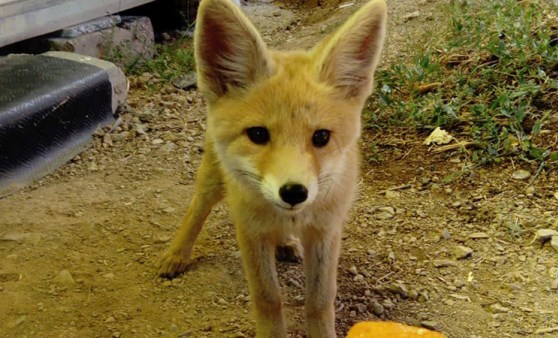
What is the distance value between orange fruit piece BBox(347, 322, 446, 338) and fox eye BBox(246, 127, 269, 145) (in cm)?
87

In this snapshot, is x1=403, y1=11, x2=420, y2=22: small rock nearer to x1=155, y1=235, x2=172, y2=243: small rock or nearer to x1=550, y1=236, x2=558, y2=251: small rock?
x1=550, y1=236, x2=558, y2=251: small rock

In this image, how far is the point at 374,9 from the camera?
2.54 metres

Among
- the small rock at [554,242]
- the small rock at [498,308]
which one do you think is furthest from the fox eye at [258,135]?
the small rock at [554,242]

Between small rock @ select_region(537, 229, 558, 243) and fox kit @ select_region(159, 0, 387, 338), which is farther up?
fox kit @ select_region(159, 0, 387, 338)

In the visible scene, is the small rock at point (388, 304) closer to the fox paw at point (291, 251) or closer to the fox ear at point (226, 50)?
the fox paw at point (291, 251)

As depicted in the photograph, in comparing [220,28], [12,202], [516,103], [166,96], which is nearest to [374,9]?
[220,28]

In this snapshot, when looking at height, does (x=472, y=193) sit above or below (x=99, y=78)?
below

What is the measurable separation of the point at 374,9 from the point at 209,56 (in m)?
0.67

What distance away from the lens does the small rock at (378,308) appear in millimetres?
3168

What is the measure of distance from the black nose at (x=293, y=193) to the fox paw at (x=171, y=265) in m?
1.42

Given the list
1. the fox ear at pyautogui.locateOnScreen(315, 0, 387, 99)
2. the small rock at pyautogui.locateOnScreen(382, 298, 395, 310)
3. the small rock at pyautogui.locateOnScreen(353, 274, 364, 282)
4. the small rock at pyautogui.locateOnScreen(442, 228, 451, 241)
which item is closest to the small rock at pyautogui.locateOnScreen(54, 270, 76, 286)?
the small rock at pyautogui.locateOnScreen(353, 274, 364, 282)

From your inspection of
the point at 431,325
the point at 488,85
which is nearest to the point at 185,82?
the point at 488,85

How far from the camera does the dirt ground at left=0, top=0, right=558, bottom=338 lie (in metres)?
3.12

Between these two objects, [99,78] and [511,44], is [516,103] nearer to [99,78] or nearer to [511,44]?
[511,44]
